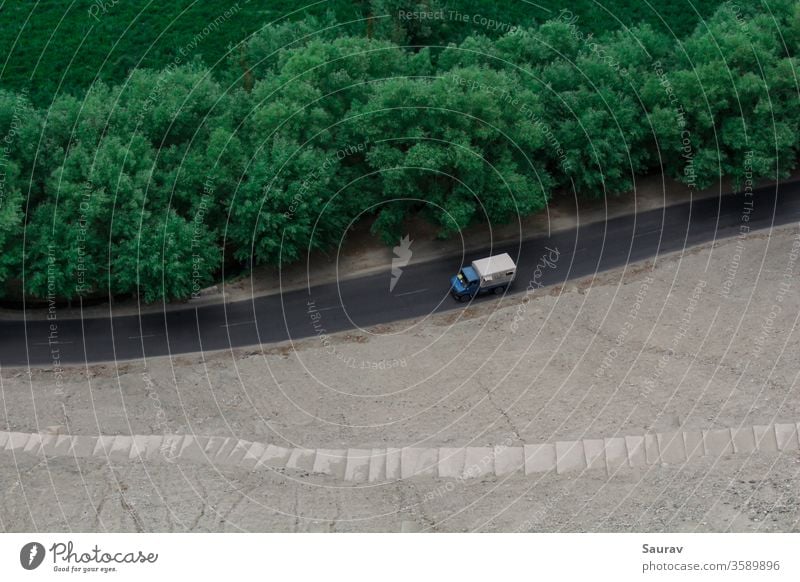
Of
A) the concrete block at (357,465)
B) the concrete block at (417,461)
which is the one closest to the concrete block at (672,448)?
the concrete block at (417,461)

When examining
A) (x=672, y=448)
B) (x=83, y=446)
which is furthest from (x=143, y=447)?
(x=672, y=448)

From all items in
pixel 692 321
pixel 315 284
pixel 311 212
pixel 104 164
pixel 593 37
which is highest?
pixel 593 37

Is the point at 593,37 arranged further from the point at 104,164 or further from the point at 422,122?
the point at 104,164

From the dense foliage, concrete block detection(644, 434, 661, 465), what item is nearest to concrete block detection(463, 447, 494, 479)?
concrete block detection(644, 434, 661, 465)

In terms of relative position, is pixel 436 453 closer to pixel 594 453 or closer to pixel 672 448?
pixel 594 453

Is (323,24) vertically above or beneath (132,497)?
above

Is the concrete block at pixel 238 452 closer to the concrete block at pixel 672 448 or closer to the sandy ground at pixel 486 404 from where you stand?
the sandy ground at pixel 486 404
